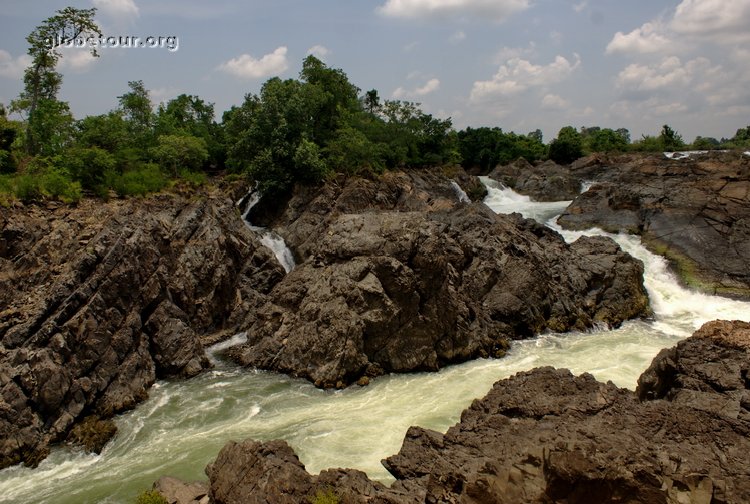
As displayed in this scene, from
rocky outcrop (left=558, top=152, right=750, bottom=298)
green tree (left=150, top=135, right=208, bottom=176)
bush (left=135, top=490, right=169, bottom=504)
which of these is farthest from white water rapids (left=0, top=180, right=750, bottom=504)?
green tree (left=150, top=135, right=208, bottom=176)

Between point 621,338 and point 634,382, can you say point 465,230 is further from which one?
point 634,382

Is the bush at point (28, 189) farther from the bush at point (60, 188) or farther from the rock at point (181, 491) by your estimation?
the rock at point (181, 491)

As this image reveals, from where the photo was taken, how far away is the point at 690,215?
35219 mm

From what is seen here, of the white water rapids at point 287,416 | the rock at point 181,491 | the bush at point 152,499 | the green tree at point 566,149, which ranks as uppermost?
the green tree at point 566,149

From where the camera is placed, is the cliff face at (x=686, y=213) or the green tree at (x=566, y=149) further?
the green tree at (x=566, y=149)

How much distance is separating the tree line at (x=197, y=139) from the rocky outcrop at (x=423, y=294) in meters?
7.48

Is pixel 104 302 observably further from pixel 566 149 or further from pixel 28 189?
pixel 566 149

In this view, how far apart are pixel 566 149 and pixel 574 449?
62978mm

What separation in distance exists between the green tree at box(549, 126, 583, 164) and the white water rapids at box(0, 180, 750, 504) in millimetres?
44285

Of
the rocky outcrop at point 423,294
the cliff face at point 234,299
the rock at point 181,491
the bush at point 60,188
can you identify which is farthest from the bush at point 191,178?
the rock at point 181,491

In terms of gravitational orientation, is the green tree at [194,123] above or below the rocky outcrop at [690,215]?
above

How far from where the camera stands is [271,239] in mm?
29875

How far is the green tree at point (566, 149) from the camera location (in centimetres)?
6500

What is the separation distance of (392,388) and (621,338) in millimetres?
12054
